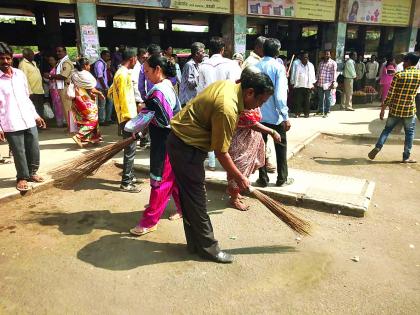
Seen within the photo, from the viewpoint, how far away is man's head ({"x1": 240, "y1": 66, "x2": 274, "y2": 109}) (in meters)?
2.51

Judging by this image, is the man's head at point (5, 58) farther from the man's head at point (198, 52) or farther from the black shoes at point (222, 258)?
the black shoes at point (222, 258)

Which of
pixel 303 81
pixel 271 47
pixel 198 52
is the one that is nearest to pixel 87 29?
pixel 198 52

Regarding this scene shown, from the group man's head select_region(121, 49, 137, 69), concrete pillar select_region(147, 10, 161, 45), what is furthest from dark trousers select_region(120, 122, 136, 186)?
concrete pillar select_region(147, 10, 161, 45)

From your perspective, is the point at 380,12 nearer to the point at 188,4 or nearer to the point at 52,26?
the point at 188,4

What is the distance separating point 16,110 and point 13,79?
351mm

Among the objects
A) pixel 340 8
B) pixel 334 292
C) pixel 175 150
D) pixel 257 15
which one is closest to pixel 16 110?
pixel 175 150

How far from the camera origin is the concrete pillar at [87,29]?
7.20 meters

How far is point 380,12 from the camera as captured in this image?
40.3 ft

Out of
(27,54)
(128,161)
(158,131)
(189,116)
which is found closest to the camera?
(189,116)

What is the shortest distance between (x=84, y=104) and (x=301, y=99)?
5.74 m

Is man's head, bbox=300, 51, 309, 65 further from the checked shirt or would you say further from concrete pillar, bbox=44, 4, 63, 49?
concrete pillar, bbox=44, 4, 63, 49

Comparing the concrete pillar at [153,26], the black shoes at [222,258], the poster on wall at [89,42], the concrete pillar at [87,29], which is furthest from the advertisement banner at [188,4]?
the black shoes at [222,258]

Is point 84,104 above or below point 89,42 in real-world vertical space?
below

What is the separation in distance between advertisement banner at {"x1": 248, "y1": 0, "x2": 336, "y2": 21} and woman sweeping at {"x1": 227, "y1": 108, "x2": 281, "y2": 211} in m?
6.72
